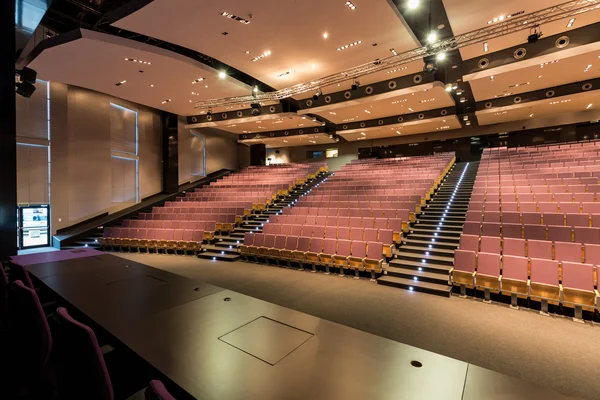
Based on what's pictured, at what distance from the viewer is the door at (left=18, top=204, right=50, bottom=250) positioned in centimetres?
745

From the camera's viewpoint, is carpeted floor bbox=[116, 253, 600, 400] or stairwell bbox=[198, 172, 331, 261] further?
stairwell bbox=[198, 172, 331, 261]

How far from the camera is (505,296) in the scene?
3.73 m

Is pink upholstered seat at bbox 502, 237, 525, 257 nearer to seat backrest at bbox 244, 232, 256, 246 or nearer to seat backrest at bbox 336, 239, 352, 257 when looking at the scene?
seat backrest at bbox 336, 239, 352, 257

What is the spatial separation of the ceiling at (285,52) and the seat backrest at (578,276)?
4435 millimetres

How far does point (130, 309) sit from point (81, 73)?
25.3 ft

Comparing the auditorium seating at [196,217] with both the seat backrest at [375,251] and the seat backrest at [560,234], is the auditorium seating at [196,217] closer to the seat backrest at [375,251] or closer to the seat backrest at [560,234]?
the seat backrest at [375,251]

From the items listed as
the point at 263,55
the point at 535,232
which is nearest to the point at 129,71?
the point at 263,55

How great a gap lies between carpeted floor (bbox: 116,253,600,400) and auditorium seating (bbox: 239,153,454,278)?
471 millimetres

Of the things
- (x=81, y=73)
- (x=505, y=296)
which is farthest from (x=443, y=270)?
(x=81, y=73)

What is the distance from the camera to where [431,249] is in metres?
5.16

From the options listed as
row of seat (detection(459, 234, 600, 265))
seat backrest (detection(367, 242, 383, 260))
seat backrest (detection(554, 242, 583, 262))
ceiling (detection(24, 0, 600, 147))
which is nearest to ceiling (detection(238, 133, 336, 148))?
ceiling (detection(24, 0, 600, 147))

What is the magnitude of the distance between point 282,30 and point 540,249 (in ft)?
18.7

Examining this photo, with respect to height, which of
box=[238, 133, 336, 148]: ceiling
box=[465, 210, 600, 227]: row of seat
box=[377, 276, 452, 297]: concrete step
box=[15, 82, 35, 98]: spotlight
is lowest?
box=[377, 276, 452, 297]: concrete step

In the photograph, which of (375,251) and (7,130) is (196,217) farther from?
(375,251)
